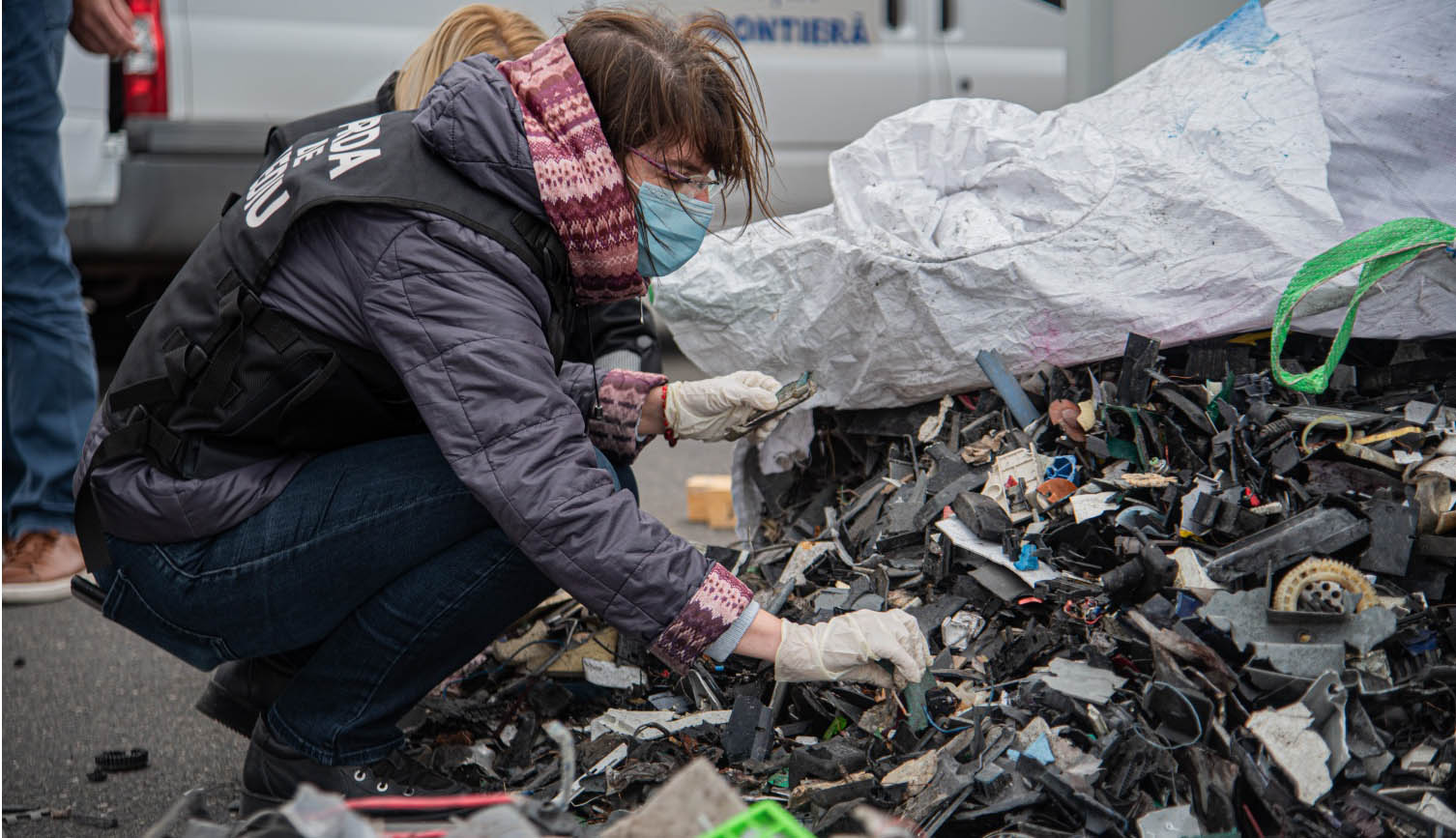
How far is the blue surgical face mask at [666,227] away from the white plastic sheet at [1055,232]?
635 mm

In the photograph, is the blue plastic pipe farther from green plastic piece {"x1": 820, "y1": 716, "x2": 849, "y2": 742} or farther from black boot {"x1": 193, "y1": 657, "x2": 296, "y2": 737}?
black boot {"x1": 193, "y1": 657, "x2": 296, "y2": 737}

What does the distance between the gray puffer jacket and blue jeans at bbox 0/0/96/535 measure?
1.82 m

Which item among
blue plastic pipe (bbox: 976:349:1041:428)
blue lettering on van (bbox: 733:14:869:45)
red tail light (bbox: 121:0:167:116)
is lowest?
blue plastic pipe (bbox: 976:349:1041:428)

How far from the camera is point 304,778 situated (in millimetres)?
2359

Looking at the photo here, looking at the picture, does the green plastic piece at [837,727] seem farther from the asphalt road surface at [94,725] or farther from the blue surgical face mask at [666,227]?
the asphalt road surface at [94,725]

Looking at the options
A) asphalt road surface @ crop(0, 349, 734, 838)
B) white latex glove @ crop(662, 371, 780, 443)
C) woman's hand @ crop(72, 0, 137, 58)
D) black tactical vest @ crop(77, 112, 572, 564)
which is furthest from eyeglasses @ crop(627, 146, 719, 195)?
woman's hand @ crop(72, 0, 137, 58)

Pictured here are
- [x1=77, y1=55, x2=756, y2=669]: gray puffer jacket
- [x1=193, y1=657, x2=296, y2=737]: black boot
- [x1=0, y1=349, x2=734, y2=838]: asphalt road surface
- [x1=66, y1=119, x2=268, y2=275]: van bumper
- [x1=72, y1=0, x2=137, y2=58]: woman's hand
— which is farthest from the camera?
[x1=66, y1=119, x2=268, y2=275]: van bumper

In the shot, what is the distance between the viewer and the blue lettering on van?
6091mm

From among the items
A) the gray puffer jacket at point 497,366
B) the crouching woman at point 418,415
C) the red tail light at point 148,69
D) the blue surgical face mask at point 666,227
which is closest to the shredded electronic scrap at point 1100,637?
the crouching woman at point 418,415

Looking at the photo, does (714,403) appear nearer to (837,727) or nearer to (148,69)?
(837,727)

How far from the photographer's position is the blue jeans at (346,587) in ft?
7.34

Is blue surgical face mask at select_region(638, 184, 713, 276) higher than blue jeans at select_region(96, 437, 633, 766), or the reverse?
blue surgical face mask at select_region(638, 184, 713, 276)

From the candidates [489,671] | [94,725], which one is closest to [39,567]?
[94,725]

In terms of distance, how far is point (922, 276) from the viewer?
277 centimetres
